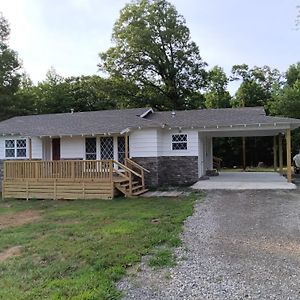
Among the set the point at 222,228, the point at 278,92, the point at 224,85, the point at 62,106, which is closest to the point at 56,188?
the point at 222,228

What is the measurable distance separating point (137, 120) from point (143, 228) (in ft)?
30.0

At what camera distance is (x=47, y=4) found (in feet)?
43.4

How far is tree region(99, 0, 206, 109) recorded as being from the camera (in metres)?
32.4

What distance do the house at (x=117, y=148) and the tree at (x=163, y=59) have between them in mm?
14886

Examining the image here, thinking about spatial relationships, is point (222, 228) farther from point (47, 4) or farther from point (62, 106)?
point (62, 106)

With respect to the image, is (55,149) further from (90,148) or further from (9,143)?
(9,143)

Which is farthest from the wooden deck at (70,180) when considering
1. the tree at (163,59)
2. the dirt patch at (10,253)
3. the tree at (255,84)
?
the tree at (255,84)

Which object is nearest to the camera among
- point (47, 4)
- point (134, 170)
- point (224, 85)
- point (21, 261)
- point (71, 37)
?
point (21, 261)

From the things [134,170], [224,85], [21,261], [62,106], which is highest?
[224,85]

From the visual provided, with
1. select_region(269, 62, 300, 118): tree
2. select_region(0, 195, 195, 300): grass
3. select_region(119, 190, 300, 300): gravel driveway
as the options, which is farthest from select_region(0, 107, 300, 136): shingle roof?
select_region(269, 62, 300, 118): tree

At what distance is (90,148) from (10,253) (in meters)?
10.1

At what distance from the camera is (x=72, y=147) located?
16.4 metres

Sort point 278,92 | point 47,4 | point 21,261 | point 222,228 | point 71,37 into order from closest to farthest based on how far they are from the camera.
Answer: point 21,261 < point 222,228 < point 47,4 < point 71,37 < point 278,92

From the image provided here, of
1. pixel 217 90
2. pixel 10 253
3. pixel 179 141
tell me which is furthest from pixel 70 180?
pixel 217 90
